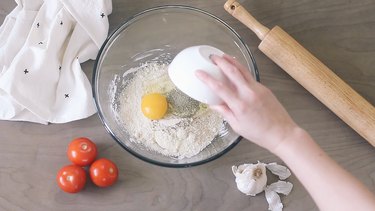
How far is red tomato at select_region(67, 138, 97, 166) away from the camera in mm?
1040

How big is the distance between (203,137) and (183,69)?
20 cm

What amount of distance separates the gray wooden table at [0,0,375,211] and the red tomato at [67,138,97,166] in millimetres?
43

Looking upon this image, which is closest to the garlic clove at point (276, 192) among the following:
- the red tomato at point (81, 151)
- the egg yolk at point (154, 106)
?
the egg yolk at point (154, 106)

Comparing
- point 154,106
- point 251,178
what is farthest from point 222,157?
point 154,106

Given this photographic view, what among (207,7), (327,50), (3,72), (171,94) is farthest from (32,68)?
(327,50)

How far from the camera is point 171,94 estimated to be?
1.10 meters

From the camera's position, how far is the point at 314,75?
3.53 feet

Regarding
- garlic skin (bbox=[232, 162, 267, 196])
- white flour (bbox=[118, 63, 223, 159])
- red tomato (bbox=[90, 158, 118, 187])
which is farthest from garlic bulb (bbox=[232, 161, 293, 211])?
red tomato (bbox=[90, 158, 118, 187])

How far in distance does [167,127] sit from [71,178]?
0.23 m

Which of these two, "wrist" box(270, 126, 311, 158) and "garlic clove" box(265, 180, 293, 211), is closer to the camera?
"wrist" box(270, 126, 311, 158)

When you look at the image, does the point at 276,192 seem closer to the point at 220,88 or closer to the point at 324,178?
the point at 324,178

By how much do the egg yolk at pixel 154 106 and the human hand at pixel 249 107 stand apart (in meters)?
0.22

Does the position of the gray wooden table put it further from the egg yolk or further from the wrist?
the wrist

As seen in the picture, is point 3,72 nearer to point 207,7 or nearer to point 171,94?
point 171,94
